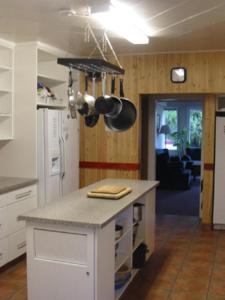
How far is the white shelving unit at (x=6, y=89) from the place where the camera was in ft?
15.3

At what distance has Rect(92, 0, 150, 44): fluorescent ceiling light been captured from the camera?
9.74 ft

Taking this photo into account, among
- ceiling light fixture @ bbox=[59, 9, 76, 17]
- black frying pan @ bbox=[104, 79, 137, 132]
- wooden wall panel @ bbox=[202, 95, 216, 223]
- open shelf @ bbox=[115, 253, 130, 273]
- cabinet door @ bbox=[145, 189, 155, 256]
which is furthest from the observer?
wooden wall panel @ bbox=[202, 95, 216, 223]

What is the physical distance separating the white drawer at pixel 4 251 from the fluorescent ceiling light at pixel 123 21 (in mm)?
2389

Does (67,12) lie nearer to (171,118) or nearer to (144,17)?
(144,17)

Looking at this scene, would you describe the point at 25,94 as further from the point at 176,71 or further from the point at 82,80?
the point at 176,71

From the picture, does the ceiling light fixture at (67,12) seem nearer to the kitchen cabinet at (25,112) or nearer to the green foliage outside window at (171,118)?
the kitchen cabinet at (25,112)

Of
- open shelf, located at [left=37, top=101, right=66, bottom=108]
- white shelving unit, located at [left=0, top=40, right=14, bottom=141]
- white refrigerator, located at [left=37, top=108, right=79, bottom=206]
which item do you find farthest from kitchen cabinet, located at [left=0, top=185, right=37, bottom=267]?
open shelf, located at [left=37, top=101, right=66, bottom=108]

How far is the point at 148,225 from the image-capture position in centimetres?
435

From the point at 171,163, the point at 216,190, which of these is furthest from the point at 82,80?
the point at 171,163

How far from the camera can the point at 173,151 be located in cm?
1293

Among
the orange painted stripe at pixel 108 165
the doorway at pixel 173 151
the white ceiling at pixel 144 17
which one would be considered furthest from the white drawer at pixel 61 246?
the doorway at pixel 173 151

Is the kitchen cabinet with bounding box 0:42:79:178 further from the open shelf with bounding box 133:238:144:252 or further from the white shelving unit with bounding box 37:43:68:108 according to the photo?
the open shelf with bounding box 133:238:144:252

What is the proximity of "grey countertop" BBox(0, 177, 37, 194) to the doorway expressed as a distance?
2.52 meters

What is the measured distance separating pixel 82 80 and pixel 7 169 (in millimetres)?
1835
